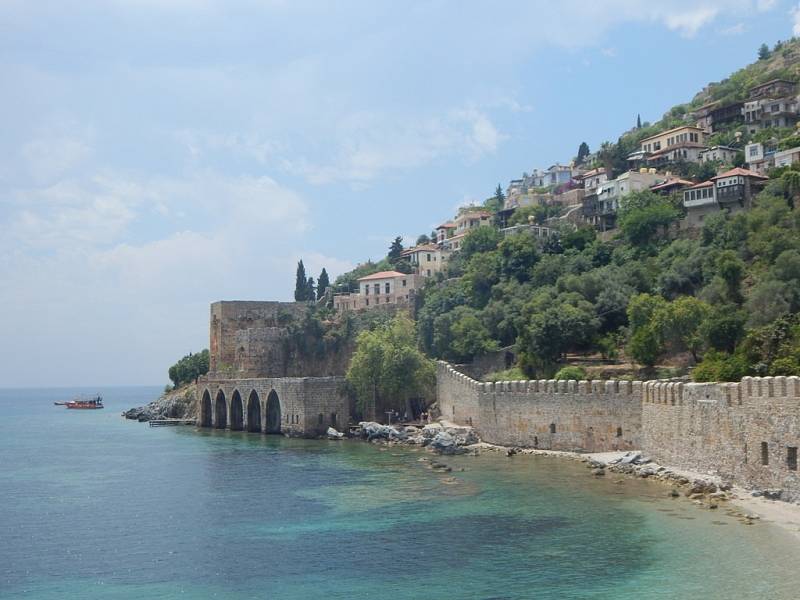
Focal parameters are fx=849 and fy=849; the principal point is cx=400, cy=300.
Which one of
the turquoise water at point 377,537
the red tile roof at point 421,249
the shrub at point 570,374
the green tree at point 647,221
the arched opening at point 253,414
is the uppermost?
the red tile roof at point 421,249

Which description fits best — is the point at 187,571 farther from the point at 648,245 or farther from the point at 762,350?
the point at 648,245

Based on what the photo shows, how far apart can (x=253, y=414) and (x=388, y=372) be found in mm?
14681

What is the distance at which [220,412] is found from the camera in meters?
62.6

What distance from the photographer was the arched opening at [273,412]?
56.5m

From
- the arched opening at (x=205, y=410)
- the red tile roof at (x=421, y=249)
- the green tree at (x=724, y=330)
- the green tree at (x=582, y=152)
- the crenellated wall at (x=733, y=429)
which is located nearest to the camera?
the crenellated wall at (x=733, y=429)

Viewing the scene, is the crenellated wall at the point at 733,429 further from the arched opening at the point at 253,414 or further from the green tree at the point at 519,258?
the arched opening at the point at 253,414

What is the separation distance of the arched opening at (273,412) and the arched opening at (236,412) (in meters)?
4.31

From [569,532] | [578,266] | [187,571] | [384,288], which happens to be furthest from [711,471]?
[384,288]

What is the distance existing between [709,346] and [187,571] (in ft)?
87.3

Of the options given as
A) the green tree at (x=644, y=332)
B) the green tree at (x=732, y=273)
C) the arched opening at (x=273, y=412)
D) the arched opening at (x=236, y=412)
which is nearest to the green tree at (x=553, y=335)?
the green tree at (x=644, y=332)

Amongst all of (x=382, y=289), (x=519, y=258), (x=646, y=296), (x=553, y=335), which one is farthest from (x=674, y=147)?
(x=553, y=335)

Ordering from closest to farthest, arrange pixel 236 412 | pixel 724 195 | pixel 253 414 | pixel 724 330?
pixel 724 330
pixel 724 195
pixel 253 414
pixel 236 412

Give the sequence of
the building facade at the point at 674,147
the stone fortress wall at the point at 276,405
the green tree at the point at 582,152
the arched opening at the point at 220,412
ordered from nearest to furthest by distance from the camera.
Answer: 1. the stone fortress wall at the point at 276,405
2. the arched opening at the point at 220,412
3. the building facade at the point at 674,147
4. the green tree at the point at 582,152

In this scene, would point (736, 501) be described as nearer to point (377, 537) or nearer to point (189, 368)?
point (377, 537)
